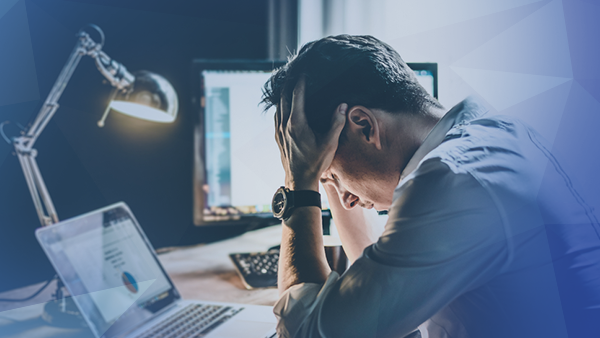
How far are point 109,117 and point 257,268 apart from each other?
752 mm

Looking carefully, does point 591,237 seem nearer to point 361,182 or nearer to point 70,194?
point 361,182

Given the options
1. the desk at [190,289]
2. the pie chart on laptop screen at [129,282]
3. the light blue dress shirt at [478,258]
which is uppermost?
the light blue dress shirt at [478,258]

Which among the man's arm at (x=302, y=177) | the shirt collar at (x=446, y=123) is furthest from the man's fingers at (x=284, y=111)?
the shirt collar at (x=446, y=123)

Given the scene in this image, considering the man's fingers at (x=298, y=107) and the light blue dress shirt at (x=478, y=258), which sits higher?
the man's fingers at (x=298, y=107)

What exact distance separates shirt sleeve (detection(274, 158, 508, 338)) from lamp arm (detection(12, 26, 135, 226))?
2.46 feet

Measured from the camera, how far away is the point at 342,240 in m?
0.91

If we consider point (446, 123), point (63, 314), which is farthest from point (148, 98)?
point (446, 123)

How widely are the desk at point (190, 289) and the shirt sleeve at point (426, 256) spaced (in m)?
0.37

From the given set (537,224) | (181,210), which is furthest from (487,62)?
(181,210)

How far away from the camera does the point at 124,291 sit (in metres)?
0.76

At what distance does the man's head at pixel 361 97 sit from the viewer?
0.66 meters

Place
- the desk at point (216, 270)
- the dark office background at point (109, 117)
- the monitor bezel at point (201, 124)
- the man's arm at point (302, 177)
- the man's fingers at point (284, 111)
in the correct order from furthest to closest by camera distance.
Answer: the dark office background at point (109, 117), the monitor bezel at point (201, 124), the desk at point (216, 270), the man's fingers at point (284, 111), the man's arm at point (302, 177)

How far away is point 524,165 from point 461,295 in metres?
0.19

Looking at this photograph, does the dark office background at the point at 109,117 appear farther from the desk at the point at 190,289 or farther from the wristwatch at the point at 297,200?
the wristwatch at the point at 297,200
